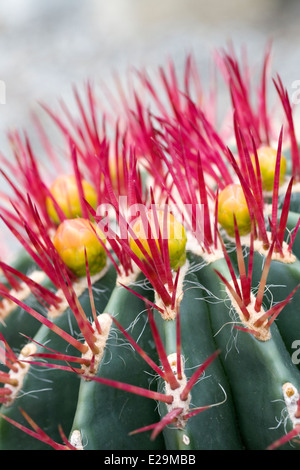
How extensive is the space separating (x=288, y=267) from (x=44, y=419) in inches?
13.6

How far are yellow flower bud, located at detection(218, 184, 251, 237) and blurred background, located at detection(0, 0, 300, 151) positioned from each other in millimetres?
2111

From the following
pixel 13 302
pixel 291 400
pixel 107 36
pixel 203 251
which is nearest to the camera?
pixel 291 400

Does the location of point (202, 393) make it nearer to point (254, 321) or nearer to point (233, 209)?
point (254, 321)

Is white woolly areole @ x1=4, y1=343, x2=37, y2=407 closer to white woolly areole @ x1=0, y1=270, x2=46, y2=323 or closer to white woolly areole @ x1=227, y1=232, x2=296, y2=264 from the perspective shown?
white woolly areole @ x1=0, y1=270, x2=46, y2=323

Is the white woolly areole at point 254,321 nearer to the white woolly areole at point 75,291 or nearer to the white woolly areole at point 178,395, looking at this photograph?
the white woolly areole at point 178,395

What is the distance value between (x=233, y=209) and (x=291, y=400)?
0.23 meters

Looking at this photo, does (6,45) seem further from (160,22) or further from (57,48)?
(160,22)

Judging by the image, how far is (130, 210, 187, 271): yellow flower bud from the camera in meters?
0.54

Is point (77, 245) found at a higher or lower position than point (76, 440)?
higher

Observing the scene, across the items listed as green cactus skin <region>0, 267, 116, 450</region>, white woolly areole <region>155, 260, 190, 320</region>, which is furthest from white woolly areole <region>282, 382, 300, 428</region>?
green cactus skin <region>0, 267, 116, 450</region>

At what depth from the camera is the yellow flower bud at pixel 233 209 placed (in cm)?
59

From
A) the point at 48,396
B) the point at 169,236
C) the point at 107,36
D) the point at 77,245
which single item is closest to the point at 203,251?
the point at 169,236

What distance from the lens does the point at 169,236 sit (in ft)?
1.82

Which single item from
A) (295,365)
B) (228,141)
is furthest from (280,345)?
(228,141)
